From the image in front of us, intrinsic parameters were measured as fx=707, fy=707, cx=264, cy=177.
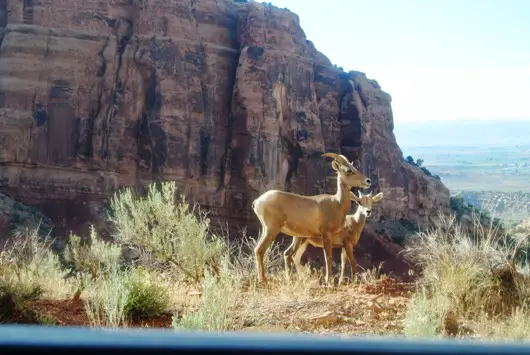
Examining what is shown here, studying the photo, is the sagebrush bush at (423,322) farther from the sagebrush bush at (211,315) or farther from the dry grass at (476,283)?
the sagebrush bush at (211,315)

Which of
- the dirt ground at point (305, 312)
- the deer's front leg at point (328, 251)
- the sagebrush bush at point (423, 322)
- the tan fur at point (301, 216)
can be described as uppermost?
the tan fur at point (301, 216)

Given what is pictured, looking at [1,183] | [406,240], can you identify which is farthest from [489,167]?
[1,183]

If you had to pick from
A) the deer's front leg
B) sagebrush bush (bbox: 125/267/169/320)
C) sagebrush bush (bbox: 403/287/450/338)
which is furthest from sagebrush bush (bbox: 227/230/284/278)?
sagebrush bush (bbox: 403/287/450/338)

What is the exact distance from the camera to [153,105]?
4384 centimetres

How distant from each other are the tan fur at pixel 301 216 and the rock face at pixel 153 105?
30560 mm

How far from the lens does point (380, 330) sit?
7.32 meters

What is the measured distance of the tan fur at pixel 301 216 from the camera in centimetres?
1123

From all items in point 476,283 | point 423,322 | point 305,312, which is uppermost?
point 476,283

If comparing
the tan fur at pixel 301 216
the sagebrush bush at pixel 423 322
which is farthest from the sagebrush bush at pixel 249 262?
the sagebrush bush at pixel 423 322

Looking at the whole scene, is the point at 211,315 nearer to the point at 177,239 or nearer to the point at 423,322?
the point at 423,322

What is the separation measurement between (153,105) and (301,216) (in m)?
33.7

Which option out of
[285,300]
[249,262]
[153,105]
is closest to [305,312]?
[285,300]

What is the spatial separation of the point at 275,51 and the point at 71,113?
1358 centimetres

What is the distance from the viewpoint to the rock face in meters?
42.2
